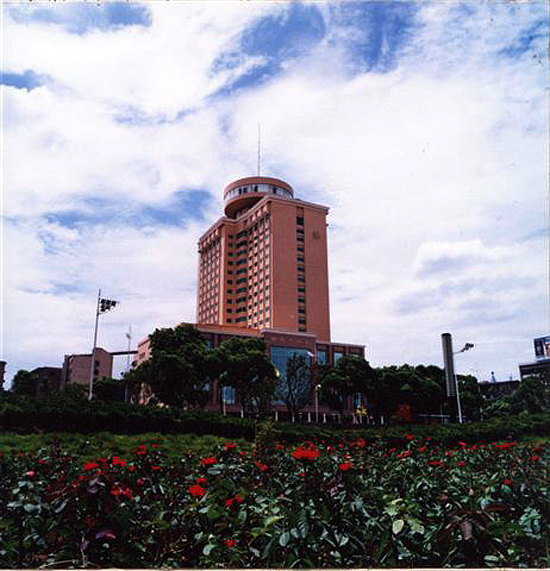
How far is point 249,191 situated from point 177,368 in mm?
58247

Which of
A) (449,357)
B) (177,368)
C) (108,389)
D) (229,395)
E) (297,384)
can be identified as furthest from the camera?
(108,389)

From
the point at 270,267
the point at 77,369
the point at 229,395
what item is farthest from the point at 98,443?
the point at 77,369

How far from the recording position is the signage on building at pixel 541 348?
92250 mm

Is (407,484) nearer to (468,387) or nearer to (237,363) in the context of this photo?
(237,363)

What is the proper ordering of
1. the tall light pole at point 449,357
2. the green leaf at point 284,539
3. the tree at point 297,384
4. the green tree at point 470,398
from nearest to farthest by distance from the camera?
the green leaf at point 284,539
the tall light pole at point 449,357
the tree at point 297,384
the green tree at point 470,398

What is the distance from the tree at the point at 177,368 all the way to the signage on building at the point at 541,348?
71.9 metres

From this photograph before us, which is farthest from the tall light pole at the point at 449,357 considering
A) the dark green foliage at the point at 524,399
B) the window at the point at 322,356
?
the window at the point at 322,356

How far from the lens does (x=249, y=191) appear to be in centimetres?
9262

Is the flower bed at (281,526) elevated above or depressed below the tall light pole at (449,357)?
below

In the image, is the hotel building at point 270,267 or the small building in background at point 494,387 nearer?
the hotel building at point 270,267

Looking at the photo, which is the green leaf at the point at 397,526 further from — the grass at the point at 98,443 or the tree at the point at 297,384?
the tree at the point at 297,384

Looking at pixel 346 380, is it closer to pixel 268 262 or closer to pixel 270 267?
pixel 270 267

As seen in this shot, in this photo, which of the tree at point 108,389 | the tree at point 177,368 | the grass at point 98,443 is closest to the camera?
the grass at point 98,443

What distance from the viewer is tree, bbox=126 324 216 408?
39.4m
